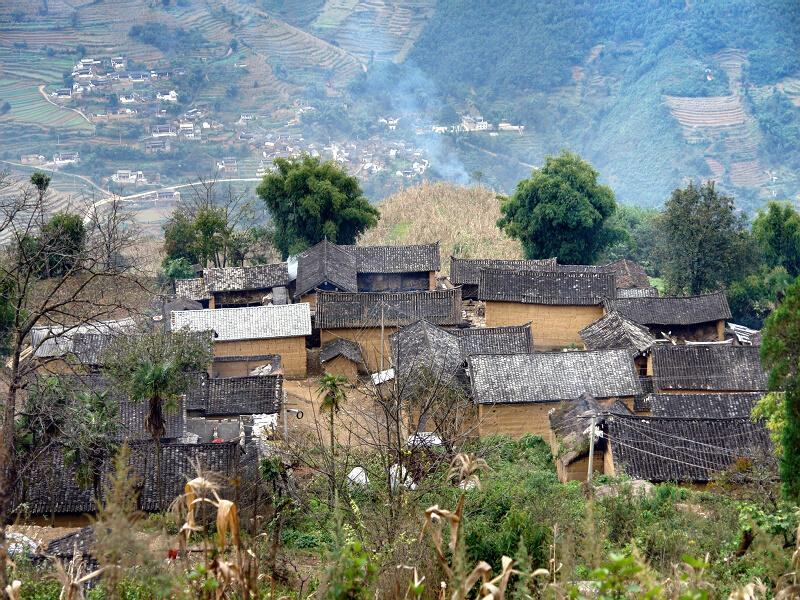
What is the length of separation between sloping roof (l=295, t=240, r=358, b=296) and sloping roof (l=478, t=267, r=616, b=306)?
4704 millimetres

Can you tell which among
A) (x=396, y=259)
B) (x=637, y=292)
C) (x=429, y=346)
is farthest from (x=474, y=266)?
(x=429, y=346)

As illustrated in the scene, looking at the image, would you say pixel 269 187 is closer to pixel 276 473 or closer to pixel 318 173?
pixel 318 173

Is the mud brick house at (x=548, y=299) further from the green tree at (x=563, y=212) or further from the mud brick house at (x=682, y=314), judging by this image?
the green tree at (x=563, y=212)

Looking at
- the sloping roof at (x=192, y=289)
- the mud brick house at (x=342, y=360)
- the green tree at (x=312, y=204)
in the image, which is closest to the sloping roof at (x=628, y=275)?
the green tree at (x=312, y=204)

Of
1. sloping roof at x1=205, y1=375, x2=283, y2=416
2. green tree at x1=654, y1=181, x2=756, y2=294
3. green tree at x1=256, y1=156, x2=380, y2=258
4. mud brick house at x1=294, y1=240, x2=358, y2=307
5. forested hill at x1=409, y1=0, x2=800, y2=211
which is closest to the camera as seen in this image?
sloping roof at x1=205, y1=375, x2=283, y2=416

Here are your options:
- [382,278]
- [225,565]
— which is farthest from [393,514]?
[382,278]

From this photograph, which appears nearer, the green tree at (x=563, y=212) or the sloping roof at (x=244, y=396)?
the sloping roof at (x=244, y=396)

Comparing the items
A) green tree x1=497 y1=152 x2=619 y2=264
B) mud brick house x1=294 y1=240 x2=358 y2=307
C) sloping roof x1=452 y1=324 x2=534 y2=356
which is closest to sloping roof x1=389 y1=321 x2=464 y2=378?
sloping roof x1=452 y1=324 x2=534 y2=356

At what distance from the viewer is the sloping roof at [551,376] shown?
22.5 m

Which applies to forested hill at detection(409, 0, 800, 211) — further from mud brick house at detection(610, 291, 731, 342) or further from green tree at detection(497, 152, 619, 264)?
mud brick house at detection(610, 291, 731, 342)

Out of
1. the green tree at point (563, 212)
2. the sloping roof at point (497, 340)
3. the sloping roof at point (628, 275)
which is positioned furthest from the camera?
the green tree at point (563, 212)

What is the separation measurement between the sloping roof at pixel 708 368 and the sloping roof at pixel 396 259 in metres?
10.7

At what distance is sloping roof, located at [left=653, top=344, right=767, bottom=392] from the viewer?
2405cm

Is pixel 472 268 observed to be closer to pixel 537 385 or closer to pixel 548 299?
pixel 548 299
